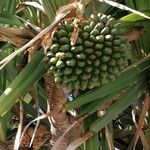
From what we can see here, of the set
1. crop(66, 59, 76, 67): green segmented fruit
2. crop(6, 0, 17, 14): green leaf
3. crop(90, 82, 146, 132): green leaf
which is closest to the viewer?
crop(66, 59, 76, 67): green segmented fruit

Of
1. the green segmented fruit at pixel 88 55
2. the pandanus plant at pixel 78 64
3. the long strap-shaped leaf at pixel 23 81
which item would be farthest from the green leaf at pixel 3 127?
the green segmented fruit at pixel 88 55

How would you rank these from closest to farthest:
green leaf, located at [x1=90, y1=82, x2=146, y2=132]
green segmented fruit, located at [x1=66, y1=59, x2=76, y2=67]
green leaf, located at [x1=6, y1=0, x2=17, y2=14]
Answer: green segmented fruit, located at [x1=66, y1=59, x2=76, y2=67]
green leaf, located at [x1=90, y1=82, x2=146, y2=132]
green leaf, located at [x1=6, y1=0, x2=17, y2=14]

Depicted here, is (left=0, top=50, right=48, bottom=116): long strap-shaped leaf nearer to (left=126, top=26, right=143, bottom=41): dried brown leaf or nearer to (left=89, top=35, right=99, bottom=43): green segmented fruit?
(left=89, top=35, right=99, bottom=43): green segmented fruit

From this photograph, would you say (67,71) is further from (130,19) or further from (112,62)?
(130,19)

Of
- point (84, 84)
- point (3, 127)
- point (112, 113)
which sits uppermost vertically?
point (84, 84)

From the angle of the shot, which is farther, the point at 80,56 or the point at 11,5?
the point at 11,5

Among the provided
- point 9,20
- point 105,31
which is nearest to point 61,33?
point 105,31

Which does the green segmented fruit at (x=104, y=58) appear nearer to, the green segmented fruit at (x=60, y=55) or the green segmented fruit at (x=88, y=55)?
the green segmented fruit at (x=88, y=55)

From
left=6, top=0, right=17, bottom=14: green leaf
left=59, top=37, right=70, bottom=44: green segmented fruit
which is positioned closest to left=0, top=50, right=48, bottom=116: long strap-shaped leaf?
left=59, top=37, right=70, bottom=44: green segmented fruit
